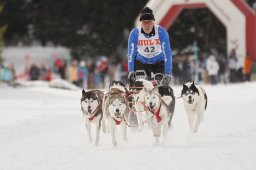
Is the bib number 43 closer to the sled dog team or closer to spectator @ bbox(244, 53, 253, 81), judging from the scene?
the sled dog team

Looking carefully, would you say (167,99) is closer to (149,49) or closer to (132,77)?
(132,77)

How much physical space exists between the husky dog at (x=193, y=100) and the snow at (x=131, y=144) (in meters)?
0.28

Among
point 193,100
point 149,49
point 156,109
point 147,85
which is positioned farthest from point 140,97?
point 193,100

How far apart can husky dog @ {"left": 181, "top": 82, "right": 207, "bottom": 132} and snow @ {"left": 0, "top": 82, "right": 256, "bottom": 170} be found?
0.28 metres

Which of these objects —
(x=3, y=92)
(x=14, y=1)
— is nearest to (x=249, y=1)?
(x=14, y=1)

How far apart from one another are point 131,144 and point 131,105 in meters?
0.92

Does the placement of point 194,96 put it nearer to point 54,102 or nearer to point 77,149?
point 77,149

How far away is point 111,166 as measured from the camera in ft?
23.2

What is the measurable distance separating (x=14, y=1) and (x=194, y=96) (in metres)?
38.0

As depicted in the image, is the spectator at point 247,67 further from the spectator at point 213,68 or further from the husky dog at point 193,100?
the husky dog at point 193,100

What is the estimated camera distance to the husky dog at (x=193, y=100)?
32.2ft

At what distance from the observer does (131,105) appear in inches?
386

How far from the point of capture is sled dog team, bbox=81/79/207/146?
8797mm

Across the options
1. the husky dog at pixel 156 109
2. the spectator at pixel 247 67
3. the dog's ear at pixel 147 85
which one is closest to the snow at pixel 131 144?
the husky dog at pixel 156 109
